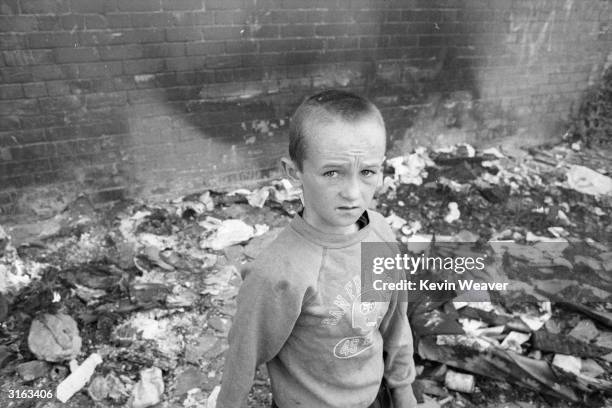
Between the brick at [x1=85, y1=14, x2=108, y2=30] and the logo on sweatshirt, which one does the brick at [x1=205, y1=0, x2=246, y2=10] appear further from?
the logo on sweatshirt

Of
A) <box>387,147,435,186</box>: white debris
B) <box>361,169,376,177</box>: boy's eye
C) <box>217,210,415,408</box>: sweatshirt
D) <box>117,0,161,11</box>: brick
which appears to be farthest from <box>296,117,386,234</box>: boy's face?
<box>387,147,435,186</box>: white debris

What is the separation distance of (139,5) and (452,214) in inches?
147

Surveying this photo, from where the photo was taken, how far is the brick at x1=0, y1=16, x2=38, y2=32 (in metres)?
3.67

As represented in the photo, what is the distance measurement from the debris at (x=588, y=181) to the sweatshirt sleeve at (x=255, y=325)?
17.5 ft

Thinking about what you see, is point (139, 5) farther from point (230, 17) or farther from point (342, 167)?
point (342, 167)

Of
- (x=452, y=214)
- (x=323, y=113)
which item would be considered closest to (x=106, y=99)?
(x=323, y=113)

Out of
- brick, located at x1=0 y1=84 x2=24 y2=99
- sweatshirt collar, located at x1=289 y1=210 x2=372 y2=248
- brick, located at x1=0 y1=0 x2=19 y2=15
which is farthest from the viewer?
brick, located at x1=0 y1=84 x2=24 y2=99

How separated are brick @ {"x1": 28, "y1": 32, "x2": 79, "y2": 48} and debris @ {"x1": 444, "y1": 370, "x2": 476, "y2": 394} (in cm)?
401

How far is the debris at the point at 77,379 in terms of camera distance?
9.43 feet

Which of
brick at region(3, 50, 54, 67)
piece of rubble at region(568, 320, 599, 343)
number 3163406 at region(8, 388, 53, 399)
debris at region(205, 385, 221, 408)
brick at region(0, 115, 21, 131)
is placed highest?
brick at region(3, 50, 54, 67)

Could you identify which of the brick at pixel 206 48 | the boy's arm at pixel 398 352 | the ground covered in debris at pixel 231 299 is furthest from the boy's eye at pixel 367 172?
the brick at pixel 206 48

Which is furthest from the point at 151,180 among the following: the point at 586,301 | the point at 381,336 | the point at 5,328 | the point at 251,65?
the point at 586,301

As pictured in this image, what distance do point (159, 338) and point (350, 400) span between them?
1.91 m

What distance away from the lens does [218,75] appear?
14.9 feet
